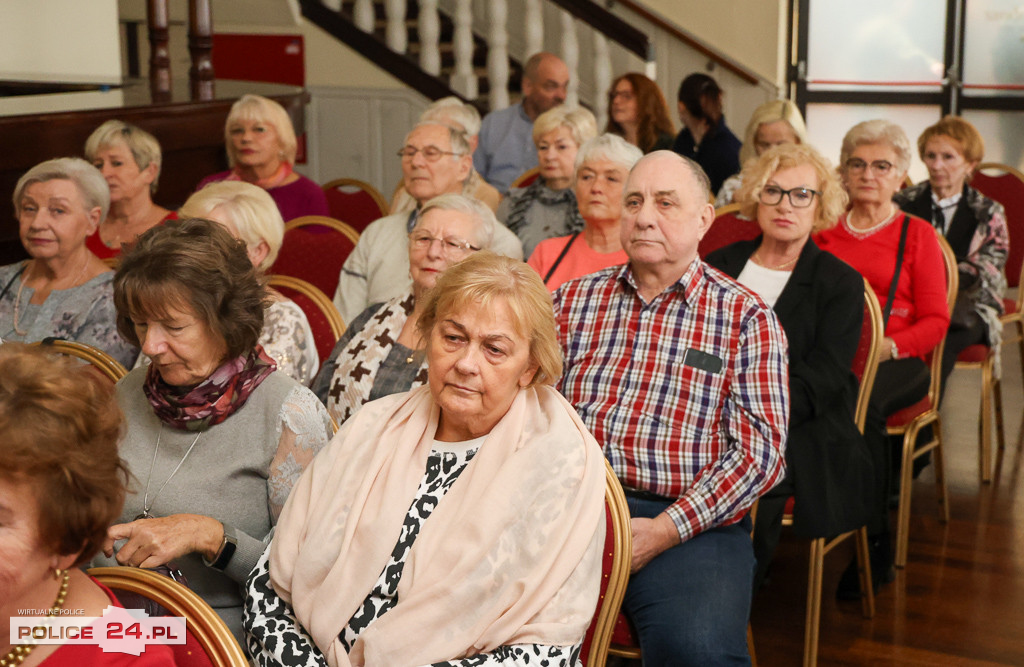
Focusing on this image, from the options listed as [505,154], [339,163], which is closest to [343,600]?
[505,154]

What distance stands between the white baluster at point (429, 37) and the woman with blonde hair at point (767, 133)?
3353 mm

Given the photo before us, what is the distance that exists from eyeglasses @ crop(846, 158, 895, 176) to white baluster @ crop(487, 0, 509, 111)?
4189 millimetres

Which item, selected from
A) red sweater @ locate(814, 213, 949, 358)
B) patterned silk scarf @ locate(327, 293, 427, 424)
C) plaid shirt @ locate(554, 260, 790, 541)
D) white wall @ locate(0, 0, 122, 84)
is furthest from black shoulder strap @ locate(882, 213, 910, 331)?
white wall @ locate(0, 0, 122, 84)

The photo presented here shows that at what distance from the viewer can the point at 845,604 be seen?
9.80 feet

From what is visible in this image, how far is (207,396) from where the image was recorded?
1.74m

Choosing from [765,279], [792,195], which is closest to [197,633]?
[765,279]

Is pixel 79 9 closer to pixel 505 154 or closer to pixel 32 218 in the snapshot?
pixel 505 154

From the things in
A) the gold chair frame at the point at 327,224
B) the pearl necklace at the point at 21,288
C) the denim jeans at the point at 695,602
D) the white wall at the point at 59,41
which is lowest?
the denim jeans at the point at 695,602

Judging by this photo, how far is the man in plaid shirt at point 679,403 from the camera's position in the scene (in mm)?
1926

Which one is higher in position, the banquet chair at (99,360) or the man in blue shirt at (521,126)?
the man in blue shirt at (521,126)

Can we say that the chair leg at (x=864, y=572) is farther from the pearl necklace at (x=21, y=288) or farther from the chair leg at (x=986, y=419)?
the pearl necklace at (x=21, y=288)

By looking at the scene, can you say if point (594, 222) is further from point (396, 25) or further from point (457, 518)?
point (396, 25)

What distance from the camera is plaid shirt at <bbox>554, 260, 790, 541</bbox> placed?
2.09 metres

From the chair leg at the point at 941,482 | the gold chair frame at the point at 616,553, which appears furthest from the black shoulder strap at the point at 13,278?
the chair leg at the point at 941,482
